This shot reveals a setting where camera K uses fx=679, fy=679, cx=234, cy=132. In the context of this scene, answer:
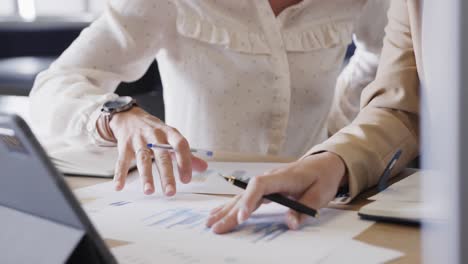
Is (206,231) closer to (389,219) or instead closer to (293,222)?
(293,222)

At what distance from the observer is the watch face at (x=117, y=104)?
1247 mm

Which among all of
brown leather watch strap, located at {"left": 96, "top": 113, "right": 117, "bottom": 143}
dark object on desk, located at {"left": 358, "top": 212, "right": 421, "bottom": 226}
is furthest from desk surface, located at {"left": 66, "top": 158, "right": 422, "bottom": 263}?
brown leather watch strap, located at {"left": 96, "top": 113, "right": 117, "bottom": 143}

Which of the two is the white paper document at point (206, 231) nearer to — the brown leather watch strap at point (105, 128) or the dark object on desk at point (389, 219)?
the dark object on desk at point (389, 219)

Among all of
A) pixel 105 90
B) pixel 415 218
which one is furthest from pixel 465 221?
pixel 105 90

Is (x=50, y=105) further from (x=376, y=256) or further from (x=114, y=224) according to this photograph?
(x=376, y=256)

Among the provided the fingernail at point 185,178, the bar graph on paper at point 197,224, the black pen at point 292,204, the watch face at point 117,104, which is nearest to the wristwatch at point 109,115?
the watch face at point 117,104

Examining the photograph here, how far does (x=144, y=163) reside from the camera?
1.07 m

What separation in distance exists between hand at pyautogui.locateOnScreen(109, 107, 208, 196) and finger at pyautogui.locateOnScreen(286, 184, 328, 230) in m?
0.22


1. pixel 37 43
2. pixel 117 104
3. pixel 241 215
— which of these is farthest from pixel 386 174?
pixel 37 43

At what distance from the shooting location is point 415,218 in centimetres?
82

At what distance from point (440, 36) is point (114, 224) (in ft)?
2.35

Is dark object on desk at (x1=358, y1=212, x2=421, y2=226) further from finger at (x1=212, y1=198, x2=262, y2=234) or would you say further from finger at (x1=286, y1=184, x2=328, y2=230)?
finger at (x1=212, y1=198, x2=262, y2=234)

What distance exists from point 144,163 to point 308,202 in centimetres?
30

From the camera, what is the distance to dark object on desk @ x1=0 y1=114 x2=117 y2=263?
57 centimetres
